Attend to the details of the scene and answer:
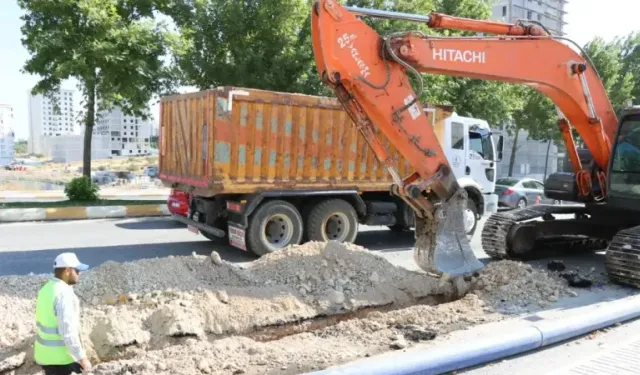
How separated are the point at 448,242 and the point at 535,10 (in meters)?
88.5

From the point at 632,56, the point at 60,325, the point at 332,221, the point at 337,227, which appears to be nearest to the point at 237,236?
the point at 332,221

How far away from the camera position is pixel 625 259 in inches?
272

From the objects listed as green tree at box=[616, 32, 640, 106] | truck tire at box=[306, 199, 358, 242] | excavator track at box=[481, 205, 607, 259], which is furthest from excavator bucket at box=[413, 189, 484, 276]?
green tree at box=[616, 32, 640, 106]

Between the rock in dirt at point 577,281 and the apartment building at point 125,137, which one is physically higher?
the apartment building at point 125,137

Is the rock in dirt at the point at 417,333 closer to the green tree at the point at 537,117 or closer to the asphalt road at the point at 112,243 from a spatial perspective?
the asphalt road at the point at 112,243

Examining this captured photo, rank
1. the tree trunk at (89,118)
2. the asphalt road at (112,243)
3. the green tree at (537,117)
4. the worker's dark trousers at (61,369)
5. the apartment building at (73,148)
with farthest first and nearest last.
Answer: the apartment building at (73,148) → the green tree at (537,117) → the tree trunk at (89,118) → the asphalt road at (112,243) → the worker's dark trousers at (61,369)

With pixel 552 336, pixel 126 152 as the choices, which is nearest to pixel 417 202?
pixel 552 336

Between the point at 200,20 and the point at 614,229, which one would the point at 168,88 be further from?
the point at 614,229

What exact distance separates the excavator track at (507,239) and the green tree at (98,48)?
1077 cm

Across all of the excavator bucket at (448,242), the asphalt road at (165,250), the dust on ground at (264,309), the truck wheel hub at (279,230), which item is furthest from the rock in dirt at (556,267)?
the truck wheel hub at (279,230)

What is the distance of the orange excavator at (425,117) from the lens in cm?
650

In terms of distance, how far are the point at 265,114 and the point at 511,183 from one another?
42.7 ft

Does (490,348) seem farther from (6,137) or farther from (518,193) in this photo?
(6,137)

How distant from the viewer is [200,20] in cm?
1617
